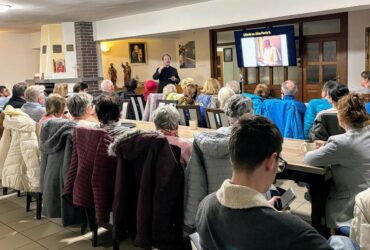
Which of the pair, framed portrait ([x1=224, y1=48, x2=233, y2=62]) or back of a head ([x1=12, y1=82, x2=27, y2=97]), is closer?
back of a head ([x1=12, y1=82, x2=27, y2=97])

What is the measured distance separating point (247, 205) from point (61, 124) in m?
2.43

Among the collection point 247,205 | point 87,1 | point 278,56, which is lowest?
point 247,205

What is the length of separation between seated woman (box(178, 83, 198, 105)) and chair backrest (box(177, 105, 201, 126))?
13.3 inches

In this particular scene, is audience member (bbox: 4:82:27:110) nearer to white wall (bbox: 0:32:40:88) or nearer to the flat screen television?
the flat screen television

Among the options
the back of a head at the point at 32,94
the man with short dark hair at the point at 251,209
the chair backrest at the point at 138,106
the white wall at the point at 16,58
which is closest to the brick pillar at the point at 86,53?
the chair backrest at the point at 138,106

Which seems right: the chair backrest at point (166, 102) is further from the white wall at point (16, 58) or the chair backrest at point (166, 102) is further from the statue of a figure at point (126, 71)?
the white wall at point (16, 58)

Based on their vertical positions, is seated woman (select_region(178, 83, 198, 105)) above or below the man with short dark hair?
above

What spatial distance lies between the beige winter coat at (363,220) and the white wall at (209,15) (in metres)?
4.11

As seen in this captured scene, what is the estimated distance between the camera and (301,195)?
4246 millimetres

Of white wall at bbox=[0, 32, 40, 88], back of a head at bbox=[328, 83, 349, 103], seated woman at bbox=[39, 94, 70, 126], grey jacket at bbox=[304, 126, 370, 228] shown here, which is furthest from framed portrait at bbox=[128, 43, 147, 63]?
grey jacket at bbox=[304, 126, 370, 228]

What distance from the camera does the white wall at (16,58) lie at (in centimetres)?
1163

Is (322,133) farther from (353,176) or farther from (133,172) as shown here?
(133,172)

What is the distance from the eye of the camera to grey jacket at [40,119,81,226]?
3303 millimetres

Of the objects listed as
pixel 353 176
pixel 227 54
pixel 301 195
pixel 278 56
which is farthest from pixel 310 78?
pixel 353 176
